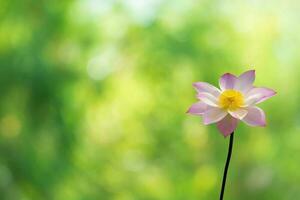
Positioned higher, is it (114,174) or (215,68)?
(215,68)

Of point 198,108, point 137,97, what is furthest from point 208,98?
point 137,97

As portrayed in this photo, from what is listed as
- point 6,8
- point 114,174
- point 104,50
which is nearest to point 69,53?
point 104,50

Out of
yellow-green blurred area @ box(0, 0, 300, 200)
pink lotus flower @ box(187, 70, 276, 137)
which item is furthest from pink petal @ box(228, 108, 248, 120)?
yellow-green blurred area @ box(0, 0, 300, 200)

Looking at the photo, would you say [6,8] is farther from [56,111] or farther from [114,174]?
[114,174]

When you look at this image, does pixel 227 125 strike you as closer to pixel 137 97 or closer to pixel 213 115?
pixel 213 115

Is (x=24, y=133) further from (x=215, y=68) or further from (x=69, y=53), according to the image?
(x=215, y=68)

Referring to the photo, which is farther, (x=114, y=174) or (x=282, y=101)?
(x=114, y=174)

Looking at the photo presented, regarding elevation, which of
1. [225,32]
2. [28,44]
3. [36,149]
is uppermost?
[225,32]
